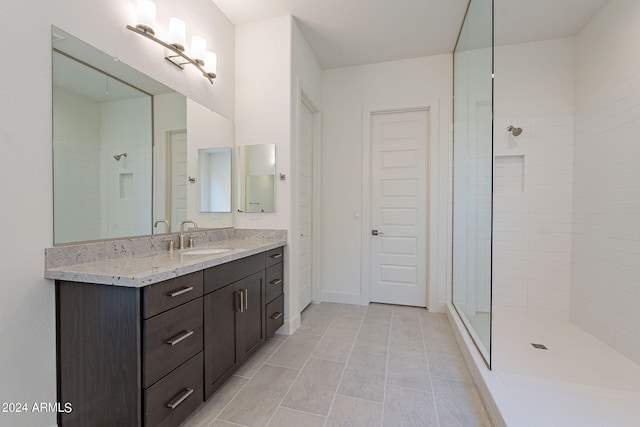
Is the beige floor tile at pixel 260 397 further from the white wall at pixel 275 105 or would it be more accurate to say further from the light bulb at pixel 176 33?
the light bulb at pixel 176 33

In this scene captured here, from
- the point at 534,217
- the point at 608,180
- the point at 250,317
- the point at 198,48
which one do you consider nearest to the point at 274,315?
the point at 250,317

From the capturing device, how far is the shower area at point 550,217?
170cm

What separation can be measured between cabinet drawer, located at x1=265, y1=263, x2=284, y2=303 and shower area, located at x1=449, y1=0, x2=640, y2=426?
1.52 meters

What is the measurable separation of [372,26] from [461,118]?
124 centimetres

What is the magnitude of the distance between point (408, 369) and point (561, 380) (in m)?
0.90

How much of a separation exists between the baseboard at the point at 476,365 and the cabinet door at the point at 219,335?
58.5 inches

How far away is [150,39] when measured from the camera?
5.55ft

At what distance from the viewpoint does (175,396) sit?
49.4 inches

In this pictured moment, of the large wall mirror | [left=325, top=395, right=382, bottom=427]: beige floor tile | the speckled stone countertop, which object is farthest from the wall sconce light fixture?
[left=325, top=395, right=382, bottom=427]: beige floor tile

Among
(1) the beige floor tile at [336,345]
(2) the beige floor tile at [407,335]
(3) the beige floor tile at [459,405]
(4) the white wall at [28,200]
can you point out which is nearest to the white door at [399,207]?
(2) the beige floor tile at [407,335]

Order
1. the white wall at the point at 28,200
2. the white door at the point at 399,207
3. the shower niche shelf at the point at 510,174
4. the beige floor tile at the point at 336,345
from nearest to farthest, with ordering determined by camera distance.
A: the white wall at the point at 28,200 < the beige floor tile at the point at 336,345 < the shower niche shelf at the point at 510,174 < the white door at the point at 399,207

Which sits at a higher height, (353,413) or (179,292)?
(179,292)

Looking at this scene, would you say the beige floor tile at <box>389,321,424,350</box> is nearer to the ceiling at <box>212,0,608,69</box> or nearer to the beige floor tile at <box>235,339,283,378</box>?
the beige floor tile at <box>235,339,283,378</box>

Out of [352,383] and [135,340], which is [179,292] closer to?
[135,340]
